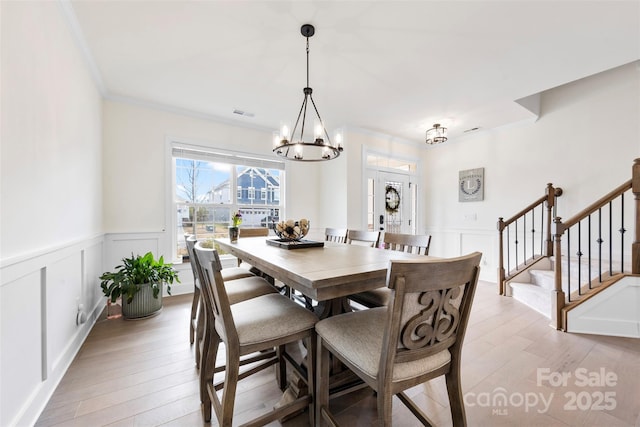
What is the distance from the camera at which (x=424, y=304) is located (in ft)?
3.01

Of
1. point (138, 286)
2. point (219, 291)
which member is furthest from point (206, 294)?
point (138, 286)

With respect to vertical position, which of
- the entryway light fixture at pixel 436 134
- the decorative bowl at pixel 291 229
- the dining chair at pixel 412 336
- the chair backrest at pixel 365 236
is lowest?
the dining chair at pixel 412 336

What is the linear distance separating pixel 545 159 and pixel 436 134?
156cm

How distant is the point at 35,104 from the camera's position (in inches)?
55.9

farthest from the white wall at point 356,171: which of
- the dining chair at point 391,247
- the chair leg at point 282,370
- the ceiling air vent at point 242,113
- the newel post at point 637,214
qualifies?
the newel post at point 637,214

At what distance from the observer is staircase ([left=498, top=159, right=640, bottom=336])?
2.30 m

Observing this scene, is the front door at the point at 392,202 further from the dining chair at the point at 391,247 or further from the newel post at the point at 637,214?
the newel post at the point at 637,214

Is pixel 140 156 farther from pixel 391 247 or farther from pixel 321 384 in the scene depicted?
pixel 321 384

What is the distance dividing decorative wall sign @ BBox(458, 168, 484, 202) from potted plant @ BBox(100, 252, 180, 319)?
4758 millimetres

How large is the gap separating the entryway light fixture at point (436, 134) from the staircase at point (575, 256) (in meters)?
1.47

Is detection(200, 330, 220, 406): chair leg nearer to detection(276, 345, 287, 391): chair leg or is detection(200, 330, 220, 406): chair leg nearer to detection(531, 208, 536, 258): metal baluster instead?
detection(276, 345, 287, 391): chair leg

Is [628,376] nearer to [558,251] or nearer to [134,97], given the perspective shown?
[558,251]

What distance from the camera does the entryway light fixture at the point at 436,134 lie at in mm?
3768

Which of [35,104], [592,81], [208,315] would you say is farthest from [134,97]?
[592,81]
